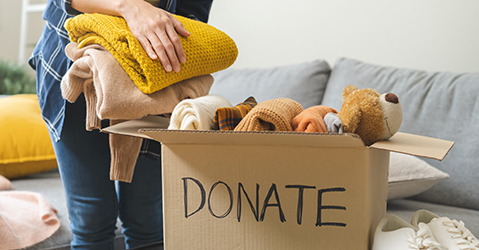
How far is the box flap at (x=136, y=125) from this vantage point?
2.18ft

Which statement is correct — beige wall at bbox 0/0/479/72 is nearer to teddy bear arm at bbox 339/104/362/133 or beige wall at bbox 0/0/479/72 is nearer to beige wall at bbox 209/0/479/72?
beige wall at bbox 209/0/479/72

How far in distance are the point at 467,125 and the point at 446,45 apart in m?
0.46

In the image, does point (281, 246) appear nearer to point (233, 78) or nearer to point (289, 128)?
point (289, 128)

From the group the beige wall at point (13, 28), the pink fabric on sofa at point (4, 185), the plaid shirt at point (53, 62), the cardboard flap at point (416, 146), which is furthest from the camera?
the beige wall at point (13, 28)

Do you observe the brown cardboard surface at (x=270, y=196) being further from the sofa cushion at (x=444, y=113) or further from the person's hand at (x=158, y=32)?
the sofa cushion at (x=444, y=113)

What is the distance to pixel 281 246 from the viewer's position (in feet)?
1.89

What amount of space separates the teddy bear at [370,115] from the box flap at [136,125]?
29 centimetres

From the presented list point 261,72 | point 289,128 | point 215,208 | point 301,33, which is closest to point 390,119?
point 289,128

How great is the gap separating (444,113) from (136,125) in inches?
40.8

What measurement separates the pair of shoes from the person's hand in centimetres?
40

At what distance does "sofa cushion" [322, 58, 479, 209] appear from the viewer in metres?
1.27

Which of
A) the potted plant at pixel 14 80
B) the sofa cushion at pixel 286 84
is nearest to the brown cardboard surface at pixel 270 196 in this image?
the sofa cushion at pixel 286 84

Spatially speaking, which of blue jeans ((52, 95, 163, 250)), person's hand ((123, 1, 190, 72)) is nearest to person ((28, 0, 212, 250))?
blue jeans ((52, 95, 163, 250))

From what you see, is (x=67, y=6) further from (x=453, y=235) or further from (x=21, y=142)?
(x=21, y=142)
